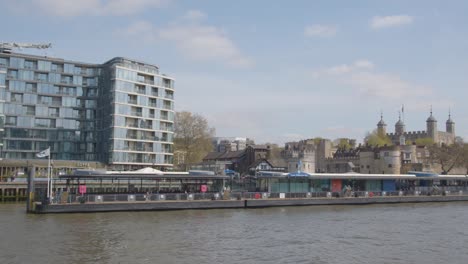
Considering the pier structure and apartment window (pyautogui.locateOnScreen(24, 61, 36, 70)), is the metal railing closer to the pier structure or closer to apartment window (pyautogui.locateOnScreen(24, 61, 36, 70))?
the pier structure

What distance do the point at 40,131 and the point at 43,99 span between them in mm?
6393

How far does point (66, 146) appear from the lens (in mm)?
105562

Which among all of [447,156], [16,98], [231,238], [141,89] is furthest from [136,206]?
[447,156]

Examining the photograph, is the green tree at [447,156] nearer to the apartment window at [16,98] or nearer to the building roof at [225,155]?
the building roof at [225,155]

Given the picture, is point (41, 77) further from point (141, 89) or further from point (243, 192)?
point (243, 192)

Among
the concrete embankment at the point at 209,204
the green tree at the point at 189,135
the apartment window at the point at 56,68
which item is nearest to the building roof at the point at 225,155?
the green tree at the point at 189,135

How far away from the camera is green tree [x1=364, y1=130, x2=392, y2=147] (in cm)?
17362

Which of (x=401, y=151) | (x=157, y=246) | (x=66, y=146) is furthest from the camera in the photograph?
(x=401, y=151)

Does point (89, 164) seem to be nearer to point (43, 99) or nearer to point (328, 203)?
point (43, 99)

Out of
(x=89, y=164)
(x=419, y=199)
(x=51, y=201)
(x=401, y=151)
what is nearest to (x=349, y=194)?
(x=419, y=199)

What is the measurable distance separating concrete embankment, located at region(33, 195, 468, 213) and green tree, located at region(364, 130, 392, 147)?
94.1 m

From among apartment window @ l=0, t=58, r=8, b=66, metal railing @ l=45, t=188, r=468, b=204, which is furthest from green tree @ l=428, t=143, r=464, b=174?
apartment window @ l=0, t=58, r=8, b=66

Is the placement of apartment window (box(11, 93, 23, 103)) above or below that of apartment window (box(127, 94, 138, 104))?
below

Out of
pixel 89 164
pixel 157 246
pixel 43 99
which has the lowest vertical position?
pixel 157 246
